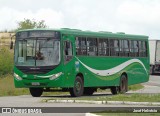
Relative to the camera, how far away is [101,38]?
35.3m

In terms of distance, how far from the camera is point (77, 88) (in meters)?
33.0

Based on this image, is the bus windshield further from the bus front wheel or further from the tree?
the tree

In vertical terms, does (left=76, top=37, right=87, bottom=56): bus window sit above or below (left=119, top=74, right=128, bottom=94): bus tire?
above

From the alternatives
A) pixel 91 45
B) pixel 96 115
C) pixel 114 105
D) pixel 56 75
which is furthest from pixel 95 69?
pixel 96 115

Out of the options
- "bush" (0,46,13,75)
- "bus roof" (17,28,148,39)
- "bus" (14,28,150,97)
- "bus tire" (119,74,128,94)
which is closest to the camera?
"bus" (14,28,150,97)

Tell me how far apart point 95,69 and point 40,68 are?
4.18 meters

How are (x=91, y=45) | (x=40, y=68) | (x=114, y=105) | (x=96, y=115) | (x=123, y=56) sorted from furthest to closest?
1. (x=123, y=56)
2. (x=91, y=45)
3. (x=40, y=68)
4. (x=114, y=105)
5. (x=96, y=115)

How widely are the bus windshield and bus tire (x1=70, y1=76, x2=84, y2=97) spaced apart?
189 cm

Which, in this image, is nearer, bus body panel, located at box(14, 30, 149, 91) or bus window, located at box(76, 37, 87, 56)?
bus body panel, located at box(14, 30, 149, 91)

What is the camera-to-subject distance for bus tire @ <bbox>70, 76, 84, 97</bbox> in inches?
1288

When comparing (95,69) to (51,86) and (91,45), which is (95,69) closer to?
(91,45)

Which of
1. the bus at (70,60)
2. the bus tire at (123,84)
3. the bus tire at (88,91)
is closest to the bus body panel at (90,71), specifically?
the bus at (70,60)

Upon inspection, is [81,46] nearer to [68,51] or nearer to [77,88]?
[68,51]

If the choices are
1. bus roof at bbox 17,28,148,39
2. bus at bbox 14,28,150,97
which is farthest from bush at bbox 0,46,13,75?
bus at bbox 14,28,150,97
